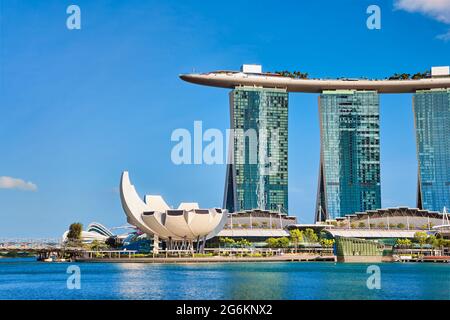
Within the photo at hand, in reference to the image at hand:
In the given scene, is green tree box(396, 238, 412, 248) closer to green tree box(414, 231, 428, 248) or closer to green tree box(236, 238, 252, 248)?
green tree box(414, 231, 428, 248)

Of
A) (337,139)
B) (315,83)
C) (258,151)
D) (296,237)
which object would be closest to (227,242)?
(296,237)

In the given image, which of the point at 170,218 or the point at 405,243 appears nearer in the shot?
the point at 170,218

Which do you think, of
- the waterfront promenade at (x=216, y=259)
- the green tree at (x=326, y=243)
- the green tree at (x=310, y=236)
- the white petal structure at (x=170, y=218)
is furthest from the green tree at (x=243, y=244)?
the white petal structure at (x=170, y=218)

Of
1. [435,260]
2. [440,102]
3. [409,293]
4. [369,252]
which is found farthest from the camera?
[440,102]

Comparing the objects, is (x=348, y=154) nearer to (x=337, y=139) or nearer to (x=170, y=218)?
(x=337, y=139)
